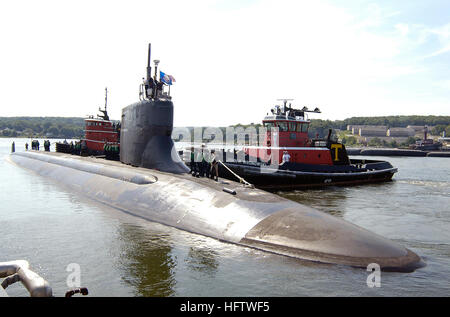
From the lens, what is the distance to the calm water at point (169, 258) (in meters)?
7.45

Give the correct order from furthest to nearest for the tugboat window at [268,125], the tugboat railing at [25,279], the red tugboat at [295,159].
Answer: the tugboat window at [268,125] < the red tugboat at [295,159] < the tugboat railing at [25,279]

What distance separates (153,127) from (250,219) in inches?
286

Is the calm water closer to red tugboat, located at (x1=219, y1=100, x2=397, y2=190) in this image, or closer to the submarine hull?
the submarine hull

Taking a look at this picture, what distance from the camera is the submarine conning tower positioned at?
15.8 meters

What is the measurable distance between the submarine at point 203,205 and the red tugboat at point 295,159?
28.8ft

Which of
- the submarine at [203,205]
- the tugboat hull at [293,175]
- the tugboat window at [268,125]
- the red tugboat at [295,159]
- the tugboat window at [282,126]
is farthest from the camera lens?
the tugboat window at [268,125]

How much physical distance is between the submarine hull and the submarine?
0.07 feet

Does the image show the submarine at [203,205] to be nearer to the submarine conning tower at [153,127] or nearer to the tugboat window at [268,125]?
the submarine conning tower at [153,127]

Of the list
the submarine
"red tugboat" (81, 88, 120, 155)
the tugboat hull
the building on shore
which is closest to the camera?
the submarine

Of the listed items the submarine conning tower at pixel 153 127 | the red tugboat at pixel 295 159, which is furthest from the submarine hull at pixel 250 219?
the red tugboat at pixel 295 159

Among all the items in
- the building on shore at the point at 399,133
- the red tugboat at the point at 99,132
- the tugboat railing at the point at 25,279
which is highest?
the building on shore at the point at 399,133

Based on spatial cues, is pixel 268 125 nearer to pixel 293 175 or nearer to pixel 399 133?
pixel 293 175

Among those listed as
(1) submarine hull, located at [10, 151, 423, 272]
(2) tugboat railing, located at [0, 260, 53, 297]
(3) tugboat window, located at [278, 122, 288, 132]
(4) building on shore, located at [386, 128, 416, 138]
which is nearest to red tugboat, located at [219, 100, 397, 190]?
(3) tugboat window, located at [278, 122, 288, 132]
